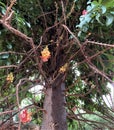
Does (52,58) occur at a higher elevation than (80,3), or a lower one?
lower

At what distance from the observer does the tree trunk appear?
75cm

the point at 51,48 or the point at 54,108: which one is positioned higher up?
the point at 51,48

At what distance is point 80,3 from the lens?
729 millimetres

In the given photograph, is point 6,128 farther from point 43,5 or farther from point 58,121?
point 43,5

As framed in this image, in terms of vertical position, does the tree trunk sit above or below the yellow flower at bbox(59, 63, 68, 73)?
below

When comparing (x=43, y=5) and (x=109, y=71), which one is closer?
(x=43, y=5)

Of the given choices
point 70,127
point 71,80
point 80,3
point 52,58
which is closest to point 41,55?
point 52,58

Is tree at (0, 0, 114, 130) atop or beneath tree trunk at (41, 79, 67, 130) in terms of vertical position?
atop

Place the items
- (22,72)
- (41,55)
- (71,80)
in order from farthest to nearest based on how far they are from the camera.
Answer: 1. (71,80)
2. (22,72)
3. (41,55)

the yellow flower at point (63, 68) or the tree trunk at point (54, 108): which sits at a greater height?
the yellow flower at point (63, 68)

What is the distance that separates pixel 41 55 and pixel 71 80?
29 cm

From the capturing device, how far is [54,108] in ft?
2.53

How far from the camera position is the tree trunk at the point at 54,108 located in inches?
29.7

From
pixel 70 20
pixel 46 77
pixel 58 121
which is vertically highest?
pixel 70 20
